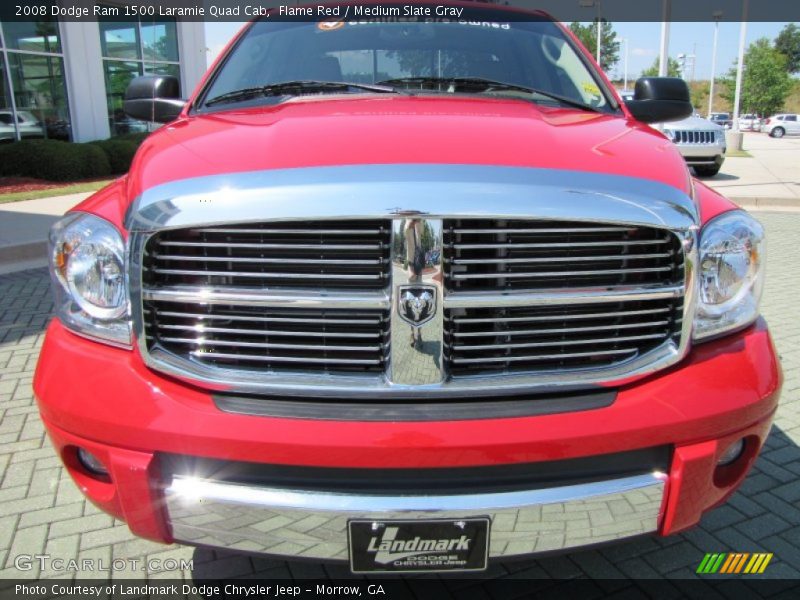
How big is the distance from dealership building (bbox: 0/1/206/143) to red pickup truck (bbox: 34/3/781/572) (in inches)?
608

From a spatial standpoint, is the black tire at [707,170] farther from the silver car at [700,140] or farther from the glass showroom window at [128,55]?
the glass showroom window at [128,55]

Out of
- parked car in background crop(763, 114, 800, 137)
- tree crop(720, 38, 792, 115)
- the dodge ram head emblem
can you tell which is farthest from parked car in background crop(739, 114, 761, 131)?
the dodge ram head emblem

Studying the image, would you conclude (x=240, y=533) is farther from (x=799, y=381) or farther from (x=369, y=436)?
(x=799, y=381)

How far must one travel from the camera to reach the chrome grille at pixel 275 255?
1.63 m

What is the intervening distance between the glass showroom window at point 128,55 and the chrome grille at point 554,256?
56.0 feet

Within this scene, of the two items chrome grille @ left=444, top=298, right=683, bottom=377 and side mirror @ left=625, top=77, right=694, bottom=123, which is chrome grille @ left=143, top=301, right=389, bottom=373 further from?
side mirror @ left=625, top=77, right=694, bottom=123

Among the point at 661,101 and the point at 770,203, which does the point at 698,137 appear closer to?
the point at 770,203

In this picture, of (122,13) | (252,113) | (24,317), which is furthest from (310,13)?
(122,13)

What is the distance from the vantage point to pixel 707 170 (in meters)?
13.9

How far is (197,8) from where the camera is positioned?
763 inches

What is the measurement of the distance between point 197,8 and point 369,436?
68.1 feet

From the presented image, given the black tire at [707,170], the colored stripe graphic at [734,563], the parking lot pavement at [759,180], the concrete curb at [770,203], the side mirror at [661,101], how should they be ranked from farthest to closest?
the black tire at [707,170], the parking lot pavement at [759,180], the concrete curb at [770,203], the side mirror at [661,101], the colored stripe graphic at [734,563]

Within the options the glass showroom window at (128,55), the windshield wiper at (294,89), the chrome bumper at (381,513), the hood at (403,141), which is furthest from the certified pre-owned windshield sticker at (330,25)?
the glass showroom window at (128,55)

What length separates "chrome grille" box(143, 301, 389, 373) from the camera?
66.8 inches
